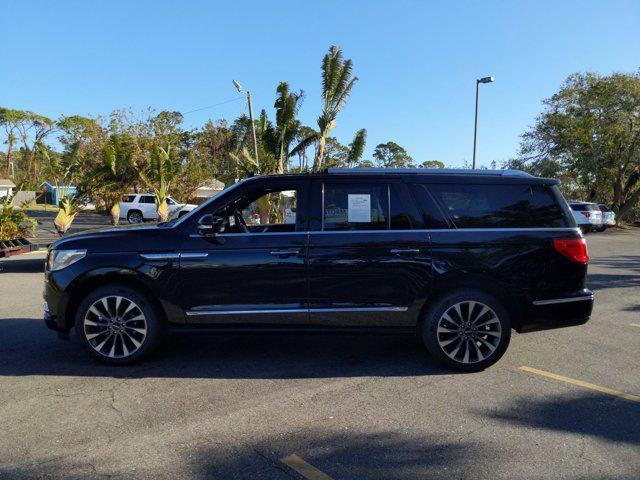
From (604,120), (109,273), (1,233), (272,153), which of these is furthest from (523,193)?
(604,120)

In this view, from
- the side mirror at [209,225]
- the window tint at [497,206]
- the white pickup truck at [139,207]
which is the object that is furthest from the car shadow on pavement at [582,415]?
the white pickup truck at [139,207]

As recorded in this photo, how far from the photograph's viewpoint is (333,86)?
19.8 m

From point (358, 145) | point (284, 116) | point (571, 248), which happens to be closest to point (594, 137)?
point (358, 145)

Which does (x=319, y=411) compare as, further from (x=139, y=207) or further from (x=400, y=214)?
(x=139, y=207)

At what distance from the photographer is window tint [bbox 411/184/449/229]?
186 inches

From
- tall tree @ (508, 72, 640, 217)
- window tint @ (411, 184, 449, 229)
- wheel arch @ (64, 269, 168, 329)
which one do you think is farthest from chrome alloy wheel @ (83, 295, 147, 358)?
tall tree @ (508, 72, 640, 217)

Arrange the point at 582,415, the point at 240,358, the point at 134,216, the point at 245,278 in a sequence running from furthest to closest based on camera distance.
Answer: the point at 134,216 < the point at 240,358 < the point at 245,278 < the point at 582,415

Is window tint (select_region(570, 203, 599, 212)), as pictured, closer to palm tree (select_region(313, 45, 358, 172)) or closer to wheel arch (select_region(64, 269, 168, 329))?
palm tree (select_region(313, 45, 358, 172))

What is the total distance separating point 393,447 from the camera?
10.7 ft

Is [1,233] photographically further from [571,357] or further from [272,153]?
[571,357]

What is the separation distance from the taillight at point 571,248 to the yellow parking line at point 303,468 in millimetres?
3190

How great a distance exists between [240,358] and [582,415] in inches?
124

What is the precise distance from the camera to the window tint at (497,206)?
15.7 ft

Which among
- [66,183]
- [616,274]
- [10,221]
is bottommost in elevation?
[616,274]
